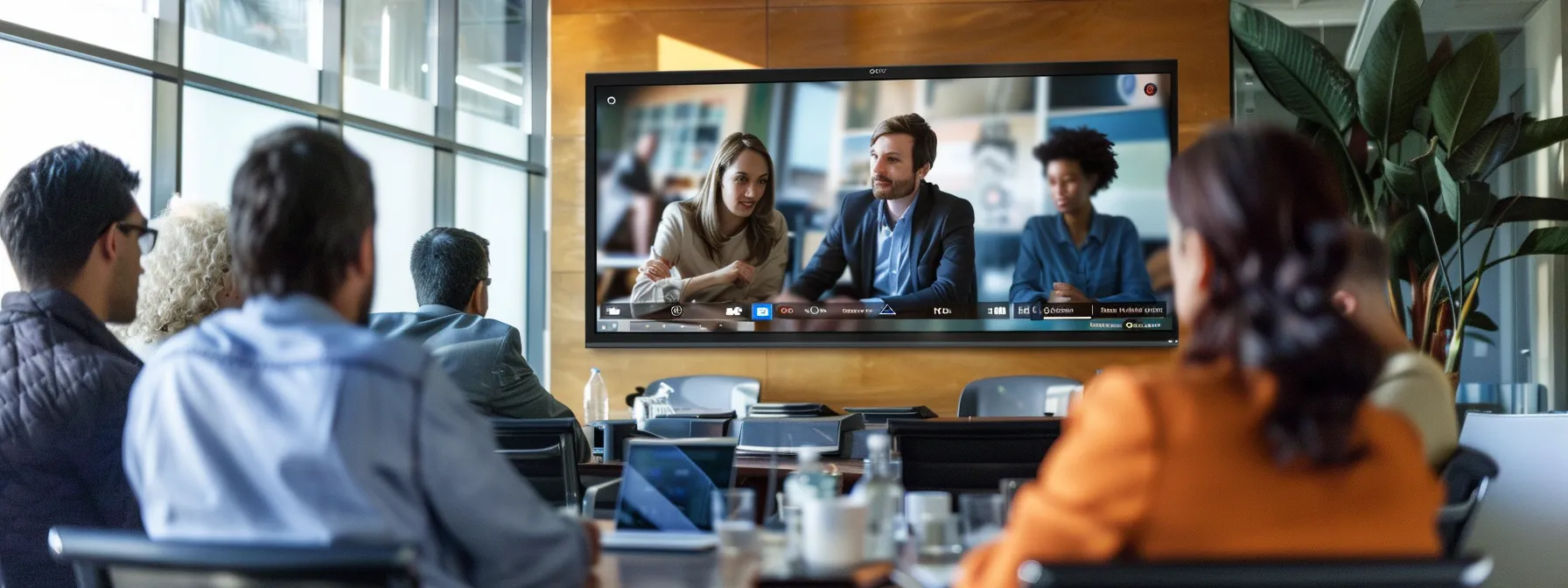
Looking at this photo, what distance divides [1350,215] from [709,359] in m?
3.04

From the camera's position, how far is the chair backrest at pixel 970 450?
9.46 ft

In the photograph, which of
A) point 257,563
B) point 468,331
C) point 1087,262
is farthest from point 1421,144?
point 257,563

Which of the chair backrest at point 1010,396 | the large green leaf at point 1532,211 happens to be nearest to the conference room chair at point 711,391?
the chair backrest at point 1010,396

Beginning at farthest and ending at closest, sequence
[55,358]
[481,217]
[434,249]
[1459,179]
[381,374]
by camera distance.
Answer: [481,217] < [1459,179] < [434,249] < [55,358] < [381,374]

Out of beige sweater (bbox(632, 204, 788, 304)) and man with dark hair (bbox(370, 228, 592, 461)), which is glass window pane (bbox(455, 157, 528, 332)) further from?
man with dark hair (bbox(370, 228, 592, 461))

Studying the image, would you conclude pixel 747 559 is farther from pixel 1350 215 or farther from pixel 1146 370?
pixel 1350 215

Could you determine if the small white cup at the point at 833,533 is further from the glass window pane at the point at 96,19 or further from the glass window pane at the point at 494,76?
the glass window pane at the point at 494,76

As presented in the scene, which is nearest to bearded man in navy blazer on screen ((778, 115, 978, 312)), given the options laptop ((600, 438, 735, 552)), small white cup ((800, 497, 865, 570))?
laptop ((600, 438, 735, 552))

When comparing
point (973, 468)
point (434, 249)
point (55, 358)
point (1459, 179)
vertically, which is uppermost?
point (1459, 179)

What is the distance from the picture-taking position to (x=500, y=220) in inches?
297

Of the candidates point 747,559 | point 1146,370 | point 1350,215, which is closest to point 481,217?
point 1350,215

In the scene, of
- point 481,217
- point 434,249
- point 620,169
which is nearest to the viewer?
point 434,249

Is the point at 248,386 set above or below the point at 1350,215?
below

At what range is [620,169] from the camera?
247 inches
